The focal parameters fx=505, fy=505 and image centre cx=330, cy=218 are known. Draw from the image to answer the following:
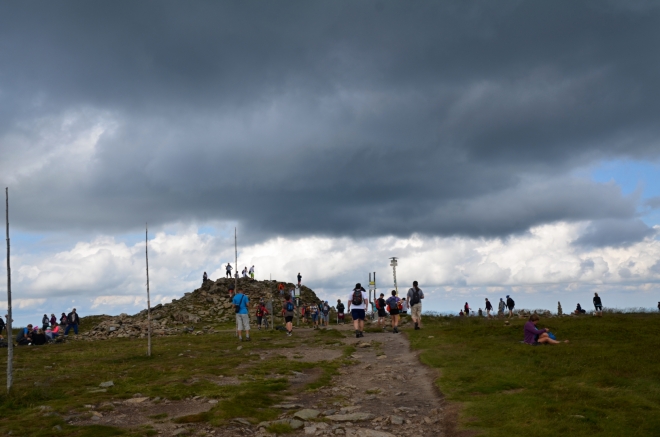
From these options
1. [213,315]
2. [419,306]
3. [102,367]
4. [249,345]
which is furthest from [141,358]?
[213,315]

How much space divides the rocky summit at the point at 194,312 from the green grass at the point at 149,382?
2075 cm

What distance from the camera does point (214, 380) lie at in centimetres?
1689

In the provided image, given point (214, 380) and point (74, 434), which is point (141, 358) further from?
point (74, 434)

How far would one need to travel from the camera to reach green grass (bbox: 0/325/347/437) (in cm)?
1170

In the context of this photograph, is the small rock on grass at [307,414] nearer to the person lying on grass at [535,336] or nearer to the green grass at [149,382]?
the green grass at [149,382]

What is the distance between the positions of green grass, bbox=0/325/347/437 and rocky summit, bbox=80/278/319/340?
817 inches

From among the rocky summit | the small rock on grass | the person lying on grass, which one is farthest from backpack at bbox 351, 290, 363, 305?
the rocky summit

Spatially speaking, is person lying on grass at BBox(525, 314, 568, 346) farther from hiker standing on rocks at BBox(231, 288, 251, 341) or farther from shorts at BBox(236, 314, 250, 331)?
shorts at BBox(236, 314, 250, 331)

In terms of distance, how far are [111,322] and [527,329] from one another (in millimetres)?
50858

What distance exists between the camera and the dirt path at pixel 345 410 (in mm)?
10992

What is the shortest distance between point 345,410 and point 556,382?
6.15m

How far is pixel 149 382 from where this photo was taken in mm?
16656

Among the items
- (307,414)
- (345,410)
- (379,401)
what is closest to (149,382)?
(307,414)

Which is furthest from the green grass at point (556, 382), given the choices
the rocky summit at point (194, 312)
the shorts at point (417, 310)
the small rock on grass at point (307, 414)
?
the rocky summit at point (194, 312)
